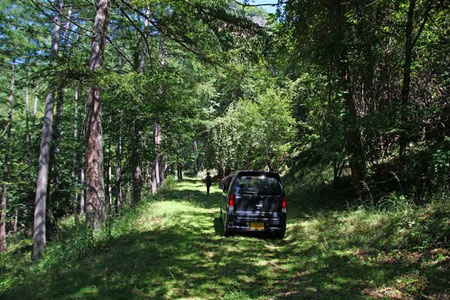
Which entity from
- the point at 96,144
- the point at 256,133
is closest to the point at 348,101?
the point at 96,144

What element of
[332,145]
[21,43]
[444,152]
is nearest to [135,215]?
[332,145]

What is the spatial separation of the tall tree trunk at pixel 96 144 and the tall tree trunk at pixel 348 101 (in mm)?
6900

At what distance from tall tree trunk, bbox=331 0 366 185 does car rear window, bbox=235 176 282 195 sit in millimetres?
2554

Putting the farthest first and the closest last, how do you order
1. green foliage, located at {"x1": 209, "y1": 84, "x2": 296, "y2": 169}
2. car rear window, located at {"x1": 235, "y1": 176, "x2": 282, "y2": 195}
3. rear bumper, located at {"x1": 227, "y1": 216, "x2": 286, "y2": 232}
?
green foliage, located at {"x1": 209, "y1": 84, "x2": 296, "y2": 169}, car rear window, located at {"x1": 235, "y1": 176, "x2": 282, "y2": 195}, rear bumper, located at {"x1": 227, "y1": 216, "x2": 286, "y2": 232}

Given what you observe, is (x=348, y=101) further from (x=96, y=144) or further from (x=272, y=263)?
(x=96, y=144)

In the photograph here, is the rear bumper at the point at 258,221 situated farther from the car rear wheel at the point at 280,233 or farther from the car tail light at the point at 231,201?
the car tail light at the point at 231,201

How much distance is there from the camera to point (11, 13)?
49.5ft

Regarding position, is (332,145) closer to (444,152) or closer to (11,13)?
(444,152)

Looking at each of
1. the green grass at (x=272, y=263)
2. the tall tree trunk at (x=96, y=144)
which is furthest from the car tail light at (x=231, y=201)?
the tall tree trunk at (x=96, y=144)

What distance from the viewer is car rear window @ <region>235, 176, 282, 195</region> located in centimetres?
769

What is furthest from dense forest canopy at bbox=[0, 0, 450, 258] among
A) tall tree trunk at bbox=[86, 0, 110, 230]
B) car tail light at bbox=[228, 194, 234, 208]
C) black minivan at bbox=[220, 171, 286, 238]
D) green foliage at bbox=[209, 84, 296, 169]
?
green foliage at bbox=[209, 84, 296, 169]

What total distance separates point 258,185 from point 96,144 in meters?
4.68

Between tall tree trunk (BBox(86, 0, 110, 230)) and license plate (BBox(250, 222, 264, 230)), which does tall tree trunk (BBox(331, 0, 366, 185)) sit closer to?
license plate (BBox(250, 222, 264, 230))

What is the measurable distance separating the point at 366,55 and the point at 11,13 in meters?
17.3
